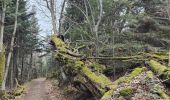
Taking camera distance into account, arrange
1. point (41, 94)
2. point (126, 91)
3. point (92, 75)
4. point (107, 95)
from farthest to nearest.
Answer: point (41, 94) < point (92, 75) < point (107, 95) < point (126, 91)

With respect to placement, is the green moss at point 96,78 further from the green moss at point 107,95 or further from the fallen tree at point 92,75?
the green moss at point 107,95

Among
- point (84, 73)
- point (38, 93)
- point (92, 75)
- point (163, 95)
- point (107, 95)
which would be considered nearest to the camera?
point (163, 95)

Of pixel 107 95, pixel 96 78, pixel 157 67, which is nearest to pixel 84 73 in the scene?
pixel 96 78

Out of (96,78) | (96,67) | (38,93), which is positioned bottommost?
(38,93)

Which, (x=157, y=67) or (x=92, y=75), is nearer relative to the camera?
(x=157, y=67)

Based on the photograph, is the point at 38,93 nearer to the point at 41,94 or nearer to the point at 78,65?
the point at 41,94

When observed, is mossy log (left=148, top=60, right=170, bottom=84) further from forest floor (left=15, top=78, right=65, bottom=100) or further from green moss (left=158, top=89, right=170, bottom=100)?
forest floor (left=15, top=78, right=65, bottom=100)

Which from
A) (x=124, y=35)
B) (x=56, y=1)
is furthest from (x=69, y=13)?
(x=124, y=35)

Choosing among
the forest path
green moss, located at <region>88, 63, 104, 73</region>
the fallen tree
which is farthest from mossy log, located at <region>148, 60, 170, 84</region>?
the forest path

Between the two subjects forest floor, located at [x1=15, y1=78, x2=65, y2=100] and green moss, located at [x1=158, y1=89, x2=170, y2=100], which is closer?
green moss, located at [x1=158, y1=89, x2=170, y2=100]

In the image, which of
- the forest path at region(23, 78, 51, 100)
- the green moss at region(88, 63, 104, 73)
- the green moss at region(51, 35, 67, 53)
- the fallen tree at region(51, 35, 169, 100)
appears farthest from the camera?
the forest path at region(23, 78, 51, 100)

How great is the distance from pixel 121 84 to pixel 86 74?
8.46 feet

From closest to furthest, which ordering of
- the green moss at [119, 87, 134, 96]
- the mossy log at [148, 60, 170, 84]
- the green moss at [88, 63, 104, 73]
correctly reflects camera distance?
the green moss at [119, 87, 134, 96] < the mossy log at [148, 60, 170, 84] < the green moss at [88, 63, 104, 73]

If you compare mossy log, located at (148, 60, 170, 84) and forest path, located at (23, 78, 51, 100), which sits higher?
mossy log, located at (148, 60, 170, 84)
